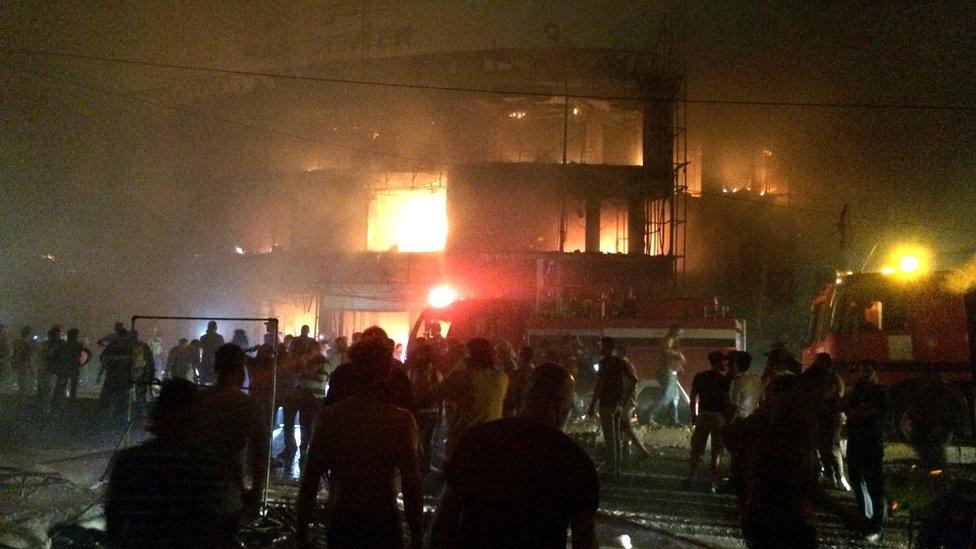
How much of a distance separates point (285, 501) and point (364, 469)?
5202 mm

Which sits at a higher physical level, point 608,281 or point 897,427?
point 608,281

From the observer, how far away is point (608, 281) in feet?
100

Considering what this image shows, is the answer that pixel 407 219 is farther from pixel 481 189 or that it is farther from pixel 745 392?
pixel 745 392

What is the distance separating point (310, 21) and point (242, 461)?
131 feet

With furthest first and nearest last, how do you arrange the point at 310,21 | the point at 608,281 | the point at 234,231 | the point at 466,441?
1. the point at 310,21
2. the point at 234,231
3. the point at 608,281
4. the point at 466,441

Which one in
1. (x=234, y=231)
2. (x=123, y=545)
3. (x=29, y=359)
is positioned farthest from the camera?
(x=234, y=231)


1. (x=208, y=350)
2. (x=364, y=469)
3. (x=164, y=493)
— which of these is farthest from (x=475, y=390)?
(x=208, y=350)

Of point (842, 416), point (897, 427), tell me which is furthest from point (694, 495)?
point (897, 427)

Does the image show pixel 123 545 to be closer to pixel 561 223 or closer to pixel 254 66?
pixel 561 223

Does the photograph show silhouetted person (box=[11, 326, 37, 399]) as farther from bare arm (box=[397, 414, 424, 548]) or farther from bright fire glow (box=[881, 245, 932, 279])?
bright fire glow (box=[881, 245, 932, 279])

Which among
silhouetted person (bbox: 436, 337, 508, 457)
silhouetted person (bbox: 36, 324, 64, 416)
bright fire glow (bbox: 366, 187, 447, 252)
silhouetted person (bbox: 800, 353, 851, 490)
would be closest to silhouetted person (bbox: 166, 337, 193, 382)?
silhouetted person (bbox: 36, 324, 64, 416)

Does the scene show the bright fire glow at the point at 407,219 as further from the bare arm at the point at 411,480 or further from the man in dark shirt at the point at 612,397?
the bare arm at the point at 411,480

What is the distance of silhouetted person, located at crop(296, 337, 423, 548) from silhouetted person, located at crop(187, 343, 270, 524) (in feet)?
2.19

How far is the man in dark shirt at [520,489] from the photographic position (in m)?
3.06
